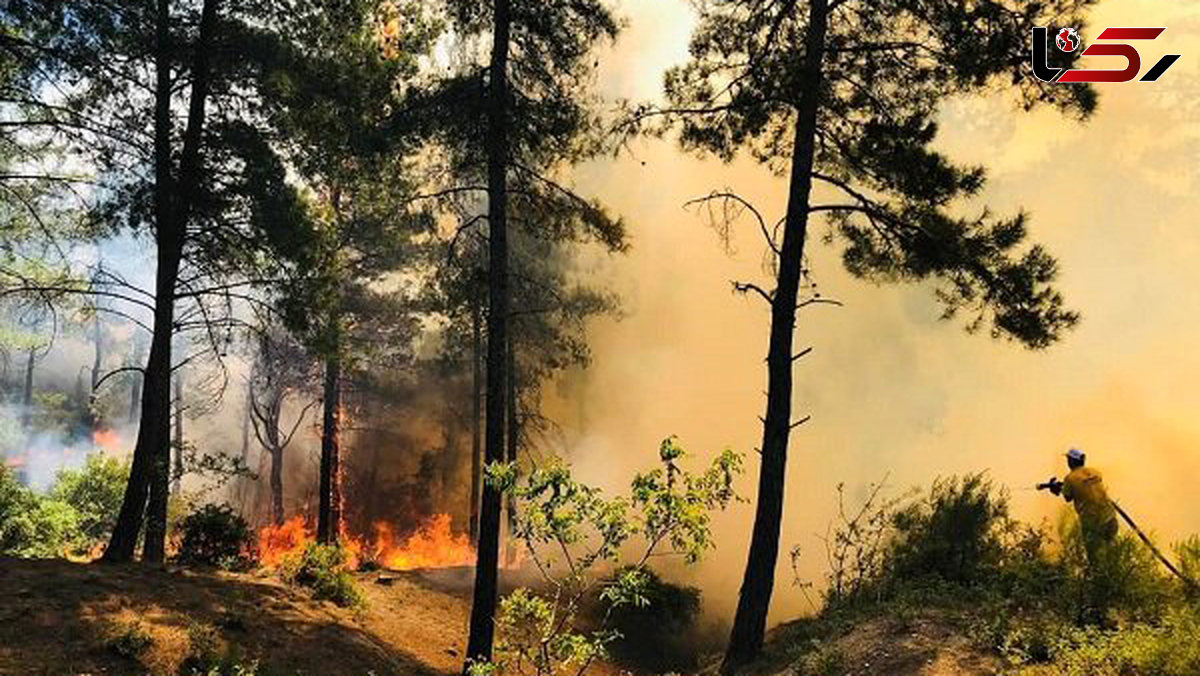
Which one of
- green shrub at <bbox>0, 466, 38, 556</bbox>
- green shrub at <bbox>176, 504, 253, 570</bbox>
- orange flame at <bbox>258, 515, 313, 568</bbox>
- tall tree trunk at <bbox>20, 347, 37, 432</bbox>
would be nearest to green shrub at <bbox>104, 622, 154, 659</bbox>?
green shrub at <bbox>176, 504, 253, 570</bbox>

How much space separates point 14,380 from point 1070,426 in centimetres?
7566

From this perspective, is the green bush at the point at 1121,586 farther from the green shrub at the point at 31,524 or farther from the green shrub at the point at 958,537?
the green shrub at the point at 31,524

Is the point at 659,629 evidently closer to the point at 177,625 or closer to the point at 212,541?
the point at 212,541

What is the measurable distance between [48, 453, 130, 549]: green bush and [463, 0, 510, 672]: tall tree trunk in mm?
19356

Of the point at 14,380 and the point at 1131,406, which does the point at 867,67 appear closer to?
the point at 1131,406

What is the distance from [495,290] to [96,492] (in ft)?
71.8

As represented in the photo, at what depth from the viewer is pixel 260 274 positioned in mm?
12211

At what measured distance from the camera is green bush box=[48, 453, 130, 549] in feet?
79.6

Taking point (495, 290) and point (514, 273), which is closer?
point (495, 290)

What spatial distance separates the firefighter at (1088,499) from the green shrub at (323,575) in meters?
10.7

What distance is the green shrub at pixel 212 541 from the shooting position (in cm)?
1240

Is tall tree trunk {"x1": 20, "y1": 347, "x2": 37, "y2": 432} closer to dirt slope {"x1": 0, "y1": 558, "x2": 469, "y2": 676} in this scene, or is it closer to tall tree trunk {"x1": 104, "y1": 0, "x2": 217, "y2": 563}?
tall tree trunk {"x1": 104, "y1": 0, "x2": 217, "y2": 563}

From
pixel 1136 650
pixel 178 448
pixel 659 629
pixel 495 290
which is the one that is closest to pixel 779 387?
pixel 495 290

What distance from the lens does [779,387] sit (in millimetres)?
9945
